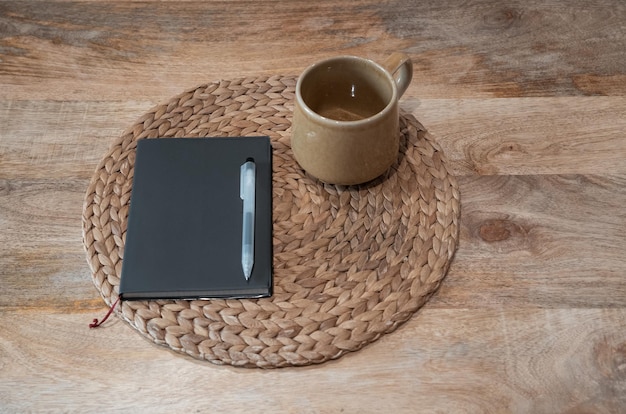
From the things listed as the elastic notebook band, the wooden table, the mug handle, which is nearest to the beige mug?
the mug handle

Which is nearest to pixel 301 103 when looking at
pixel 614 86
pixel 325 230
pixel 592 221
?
pixel 325 230

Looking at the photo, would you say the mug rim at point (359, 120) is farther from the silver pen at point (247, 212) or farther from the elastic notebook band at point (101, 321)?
the elastic notebook band at point (101, 321)

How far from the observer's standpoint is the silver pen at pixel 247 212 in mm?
647

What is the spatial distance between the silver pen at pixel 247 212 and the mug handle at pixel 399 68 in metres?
0.18

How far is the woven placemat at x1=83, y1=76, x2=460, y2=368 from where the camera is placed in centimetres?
62

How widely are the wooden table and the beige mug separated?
12 cm

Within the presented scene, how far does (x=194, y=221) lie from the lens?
0.68 m

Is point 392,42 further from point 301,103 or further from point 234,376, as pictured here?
point 234,376

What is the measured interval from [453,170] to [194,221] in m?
0.30

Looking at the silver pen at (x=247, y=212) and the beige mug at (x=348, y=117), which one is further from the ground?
the beige mug at (x=348, y=117)

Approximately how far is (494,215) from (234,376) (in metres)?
0.33

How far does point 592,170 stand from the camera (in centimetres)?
75

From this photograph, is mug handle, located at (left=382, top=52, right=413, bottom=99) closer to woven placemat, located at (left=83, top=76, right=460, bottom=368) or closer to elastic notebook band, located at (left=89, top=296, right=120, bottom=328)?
woven placemat, located at (left=83, top=76, right=460, bottom=368)

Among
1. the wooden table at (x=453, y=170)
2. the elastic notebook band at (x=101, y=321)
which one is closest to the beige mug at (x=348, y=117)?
the wooden table at (x=453, y=170)
